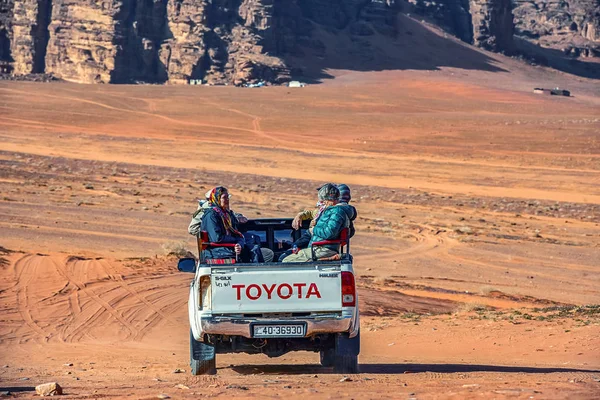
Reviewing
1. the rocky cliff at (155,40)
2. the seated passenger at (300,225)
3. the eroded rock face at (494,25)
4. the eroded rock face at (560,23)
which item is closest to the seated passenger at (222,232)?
the seated passenger at (300,225)

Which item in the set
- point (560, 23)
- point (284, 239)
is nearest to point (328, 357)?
point (284, 239)

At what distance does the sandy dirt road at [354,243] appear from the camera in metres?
9.34

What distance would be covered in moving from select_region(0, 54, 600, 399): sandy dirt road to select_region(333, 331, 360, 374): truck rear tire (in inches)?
8.9

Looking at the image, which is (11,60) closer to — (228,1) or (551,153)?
(228,1)

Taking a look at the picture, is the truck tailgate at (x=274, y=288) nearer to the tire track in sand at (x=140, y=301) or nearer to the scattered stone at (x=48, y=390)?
the scattered stone at (x=48, y=390)

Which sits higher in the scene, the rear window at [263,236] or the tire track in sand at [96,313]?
the rear window at [263,236]

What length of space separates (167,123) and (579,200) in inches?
1226

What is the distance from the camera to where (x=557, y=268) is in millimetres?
19188

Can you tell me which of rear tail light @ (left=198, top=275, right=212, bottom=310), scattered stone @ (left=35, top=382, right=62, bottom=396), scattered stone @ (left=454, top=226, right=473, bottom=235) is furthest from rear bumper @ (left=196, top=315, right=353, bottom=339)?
scattered stone @ (left=454, top=226, right=473, bottom=235)

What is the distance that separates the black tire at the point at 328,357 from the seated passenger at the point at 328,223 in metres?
0.90

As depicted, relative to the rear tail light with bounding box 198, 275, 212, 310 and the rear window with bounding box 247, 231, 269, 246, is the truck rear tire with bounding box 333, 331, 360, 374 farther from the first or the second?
the rear window with bounding box 247, 231, 269, 246

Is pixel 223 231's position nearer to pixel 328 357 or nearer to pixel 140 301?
pixel 328 357

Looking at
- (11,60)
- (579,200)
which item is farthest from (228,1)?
(579,200)

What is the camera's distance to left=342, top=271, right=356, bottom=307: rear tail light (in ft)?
27.6
